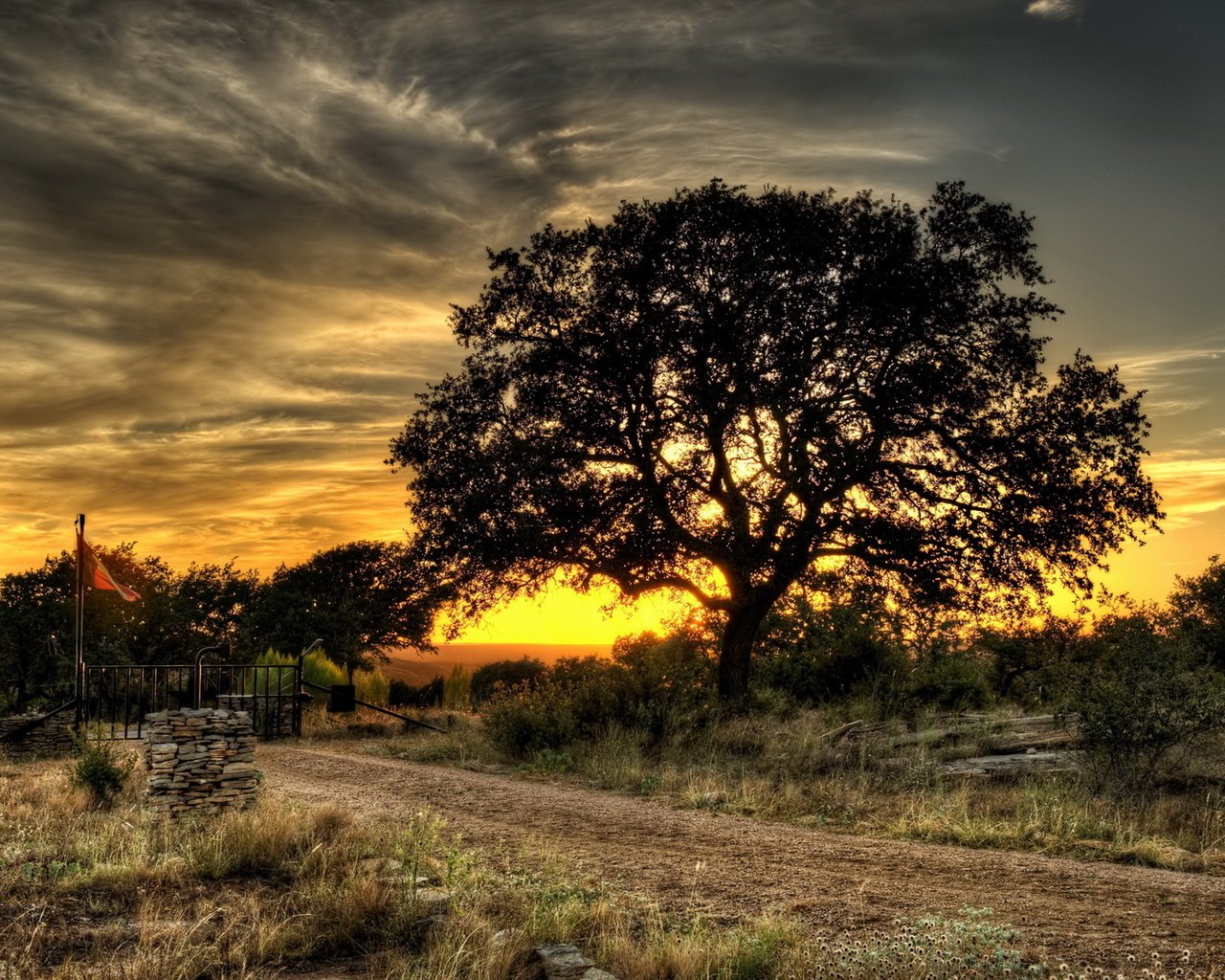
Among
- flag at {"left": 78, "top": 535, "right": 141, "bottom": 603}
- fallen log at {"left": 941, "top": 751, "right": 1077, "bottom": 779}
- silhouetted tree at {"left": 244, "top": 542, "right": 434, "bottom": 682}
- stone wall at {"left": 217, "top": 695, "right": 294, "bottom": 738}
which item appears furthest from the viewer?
silhouetted tree at {"left": 244, "top": 542, "right": 434, "bottom": 682}

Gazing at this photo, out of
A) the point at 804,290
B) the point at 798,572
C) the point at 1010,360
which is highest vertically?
the point at 804,290

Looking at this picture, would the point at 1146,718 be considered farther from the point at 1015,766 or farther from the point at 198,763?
the point at 198,763

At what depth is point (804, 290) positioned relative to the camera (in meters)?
19.2

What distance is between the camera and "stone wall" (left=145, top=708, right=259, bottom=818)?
1178 centimetres

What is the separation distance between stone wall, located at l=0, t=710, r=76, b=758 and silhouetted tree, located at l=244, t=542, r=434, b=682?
17545 mm

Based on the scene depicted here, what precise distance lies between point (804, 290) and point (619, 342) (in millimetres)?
3687

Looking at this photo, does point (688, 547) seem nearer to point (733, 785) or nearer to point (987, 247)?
point (733, 785)

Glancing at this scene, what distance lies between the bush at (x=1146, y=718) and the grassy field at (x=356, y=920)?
6.18m

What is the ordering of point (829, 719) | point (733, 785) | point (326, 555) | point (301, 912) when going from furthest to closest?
point (326, 555), point (829, 719), point (733, 785), point (301, 912)

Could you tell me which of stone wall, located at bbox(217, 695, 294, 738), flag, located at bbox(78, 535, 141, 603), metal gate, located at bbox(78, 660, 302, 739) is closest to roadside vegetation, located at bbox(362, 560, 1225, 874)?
stone wall, located at bbox(217, 695, 294, 738)

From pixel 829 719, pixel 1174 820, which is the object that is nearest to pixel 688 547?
pixel 829 719

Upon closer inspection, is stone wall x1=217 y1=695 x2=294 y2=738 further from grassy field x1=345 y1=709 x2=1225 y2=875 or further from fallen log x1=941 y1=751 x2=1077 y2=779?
fallen log x1=941 y1=751 x2=1077 y2=779

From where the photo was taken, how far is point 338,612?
4012 cm

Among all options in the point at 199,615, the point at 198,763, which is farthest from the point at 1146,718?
the point at 199,615
